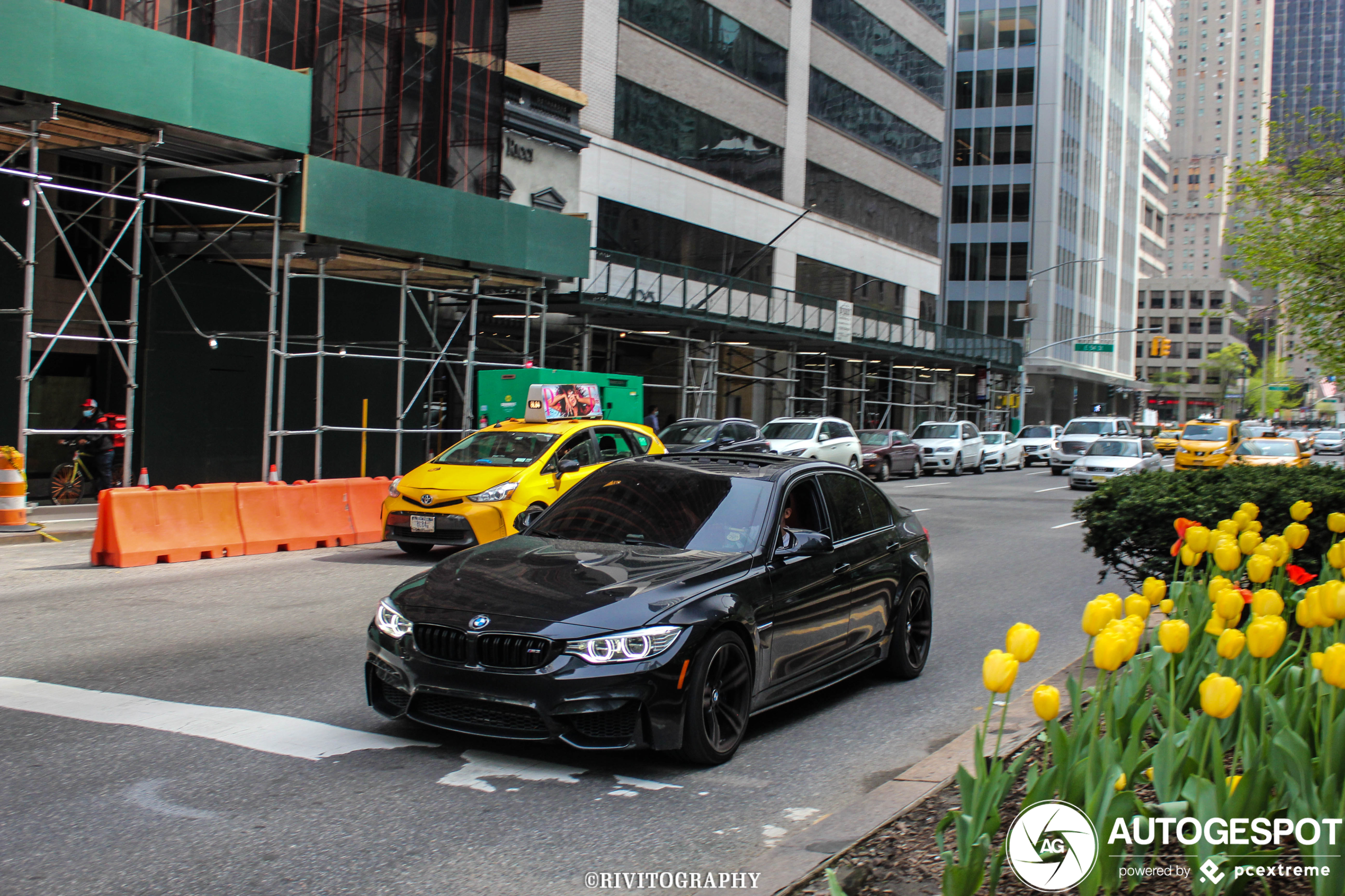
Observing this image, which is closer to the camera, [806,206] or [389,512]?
[389,512]

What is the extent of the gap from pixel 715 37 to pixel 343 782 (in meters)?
35.5

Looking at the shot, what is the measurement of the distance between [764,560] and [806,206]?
128ft

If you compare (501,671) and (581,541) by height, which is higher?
(581,541)

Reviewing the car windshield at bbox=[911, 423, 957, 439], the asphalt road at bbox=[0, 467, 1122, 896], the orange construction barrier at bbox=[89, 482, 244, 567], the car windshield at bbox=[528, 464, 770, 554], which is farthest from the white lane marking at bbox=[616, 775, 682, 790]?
the car windshield at bbox=[911, 423, 957, 439]

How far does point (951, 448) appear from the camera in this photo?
3866cm

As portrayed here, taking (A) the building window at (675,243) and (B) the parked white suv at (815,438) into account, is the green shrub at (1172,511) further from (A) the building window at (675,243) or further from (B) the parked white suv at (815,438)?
(A) the building window at (675,243)

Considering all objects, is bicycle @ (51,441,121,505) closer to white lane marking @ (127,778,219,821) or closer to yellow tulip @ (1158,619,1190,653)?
white lane marking @ (127,778,219,821)

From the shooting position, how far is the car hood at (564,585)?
5.35m

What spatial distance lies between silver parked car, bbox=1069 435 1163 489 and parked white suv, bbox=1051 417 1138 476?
3.62 meters

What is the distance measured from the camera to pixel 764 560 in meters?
6.20

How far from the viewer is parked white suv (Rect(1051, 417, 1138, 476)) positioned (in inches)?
1575

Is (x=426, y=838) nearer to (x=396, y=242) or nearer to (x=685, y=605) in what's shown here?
(x=685, y=605)

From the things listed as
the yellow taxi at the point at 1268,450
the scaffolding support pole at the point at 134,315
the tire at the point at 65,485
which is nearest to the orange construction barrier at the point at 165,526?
the scaffolding support pole at the point at 134,315

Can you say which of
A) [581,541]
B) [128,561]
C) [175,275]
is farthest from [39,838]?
[175,275]
